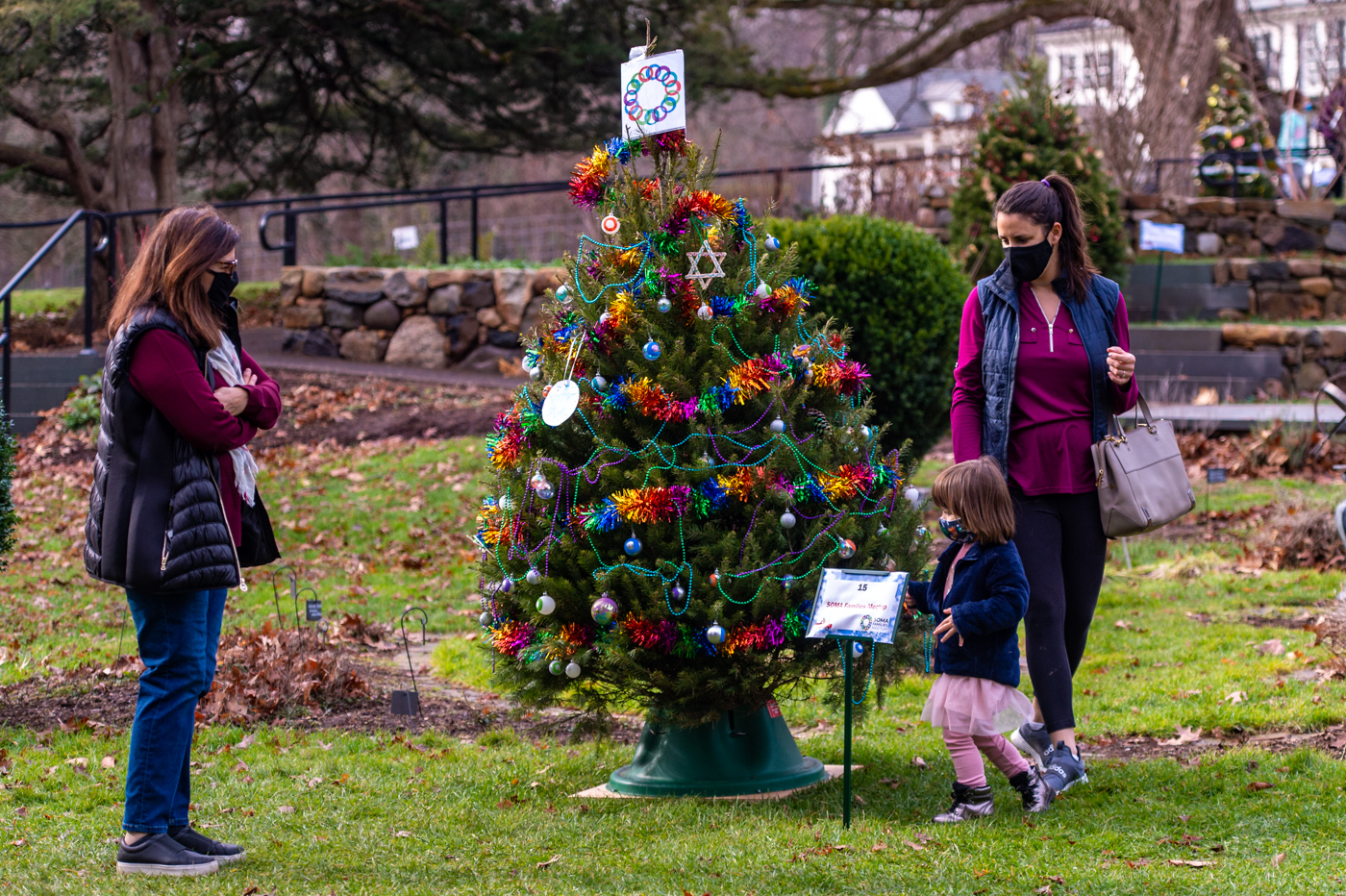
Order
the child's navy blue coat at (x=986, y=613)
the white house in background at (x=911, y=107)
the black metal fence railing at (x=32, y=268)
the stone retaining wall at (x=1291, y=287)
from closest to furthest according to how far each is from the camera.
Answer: the child's navy blue coat at (x=986, y=613), the black metal fence railing at (x=32, y=268), the stone retaining wall at (x=1291, y=287), the white house in background at (x=911, y=107)

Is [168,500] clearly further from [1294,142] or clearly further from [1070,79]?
[1294,142]

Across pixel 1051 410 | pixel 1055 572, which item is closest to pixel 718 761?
pixel 1055 572

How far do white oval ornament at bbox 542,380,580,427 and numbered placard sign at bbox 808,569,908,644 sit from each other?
0.96 metres

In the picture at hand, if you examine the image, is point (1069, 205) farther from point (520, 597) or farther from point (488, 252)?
point (488, 252)

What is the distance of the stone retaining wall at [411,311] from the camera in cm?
1405

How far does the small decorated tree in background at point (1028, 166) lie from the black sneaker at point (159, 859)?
1044cm

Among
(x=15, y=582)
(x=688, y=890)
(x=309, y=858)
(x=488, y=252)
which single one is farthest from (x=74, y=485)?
(x=488, y=252)

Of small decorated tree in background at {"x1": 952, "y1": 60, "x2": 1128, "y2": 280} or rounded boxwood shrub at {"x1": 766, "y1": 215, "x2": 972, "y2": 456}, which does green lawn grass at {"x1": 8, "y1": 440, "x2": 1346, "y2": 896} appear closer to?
rounded boxwood shrub at {"x1": 766, "y1": 215, "x2": 972, "y2": 456}

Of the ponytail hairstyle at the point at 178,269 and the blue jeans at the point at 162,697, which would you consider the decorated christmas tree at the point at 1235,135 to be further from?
the blue jeans at the point at 162,697

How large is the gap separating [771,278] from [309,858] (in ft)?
7.89

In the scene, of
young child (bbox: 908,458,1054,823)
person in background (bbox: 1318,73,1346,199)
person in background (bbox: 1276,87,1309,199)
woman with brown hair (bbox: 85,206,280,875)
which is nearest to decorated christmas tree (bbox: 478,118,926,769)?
young child (bbox: 908,458,1054,823)

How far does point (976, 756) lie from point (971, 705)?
0.18 meters

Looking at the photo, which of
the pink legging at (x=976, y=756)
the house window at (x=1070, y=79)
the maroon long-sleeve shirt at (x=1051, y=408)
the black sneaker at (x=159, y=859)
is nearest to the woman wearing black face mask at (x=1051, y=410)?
the maroon long-sleeve shirt at (x=1051, y=408)

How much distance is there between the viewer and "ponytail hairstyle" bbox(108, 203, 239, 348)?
3795 millimetres
